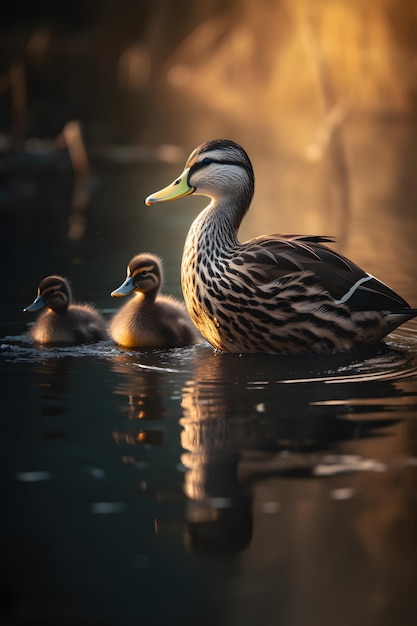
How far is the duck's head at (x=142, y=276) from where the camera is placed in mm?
6367

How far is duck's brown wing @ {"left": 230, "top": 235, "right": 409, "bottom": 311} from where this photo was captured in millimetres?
5840

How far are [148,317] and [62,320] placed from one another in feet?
1.55

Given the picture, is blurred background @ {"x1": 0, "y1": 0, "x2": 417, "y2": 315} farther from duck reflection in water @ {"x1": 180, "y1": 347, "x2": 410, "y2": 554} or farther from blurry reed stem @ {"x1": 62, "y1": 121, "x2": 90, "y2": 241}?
duck reflection in water @ {"x1": 180, "y1": 347, "x2": 410, "y2": 554}

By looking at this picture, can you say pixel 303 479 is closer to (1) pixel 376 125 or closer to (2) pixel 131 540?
(2) pixel 131 540

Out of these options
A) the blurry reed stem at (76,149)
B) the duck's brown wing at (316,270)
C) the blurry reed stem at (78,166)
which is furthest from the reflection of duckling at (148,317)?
the blurry reed stem at (76,149)

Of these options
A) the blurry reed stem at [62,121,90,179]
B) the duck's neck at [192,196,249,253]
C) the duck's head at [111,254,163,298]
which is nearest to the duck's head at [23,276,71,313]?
the duck's head at [111,254,163,298]

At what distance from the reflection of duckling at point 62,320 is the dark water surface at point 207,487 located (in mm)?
147

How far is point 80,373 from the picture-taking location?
549cm

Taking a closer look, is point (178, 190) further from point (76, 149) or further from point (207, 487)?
point (76, 149)

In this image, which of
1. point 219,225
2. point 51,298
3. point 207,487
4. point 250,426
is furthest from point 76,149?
point 207,487

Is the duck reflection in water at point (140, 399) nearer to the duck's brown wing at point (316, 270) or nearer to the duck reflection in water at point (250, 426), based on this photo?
the duck reflection in water at point (250, 426)

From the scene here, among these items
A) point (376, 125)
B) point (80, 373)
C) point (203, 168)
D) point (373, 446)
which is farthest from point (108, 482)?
point (376, 125)

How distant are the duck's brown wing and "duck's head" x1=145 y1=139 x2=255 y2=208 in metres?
0.40

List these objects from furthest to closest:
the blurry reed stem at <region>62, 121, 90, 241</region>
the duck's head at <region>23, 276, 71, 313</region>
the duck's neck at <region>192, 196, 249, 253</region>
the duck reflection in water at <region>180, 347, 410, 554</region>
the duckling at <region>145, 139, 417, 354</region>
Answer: the blurry reed stem at <region>62, 121, 90, 241</region>, the duck's head at <region>23, 276, 71, 313</region>, the duck's neck at <region>192, 196, 249, 253</region>, the duckling at <region>145, 139, 417, 354</region>, the duck reflection in water at <region>180, 347, 410, 554</region>
